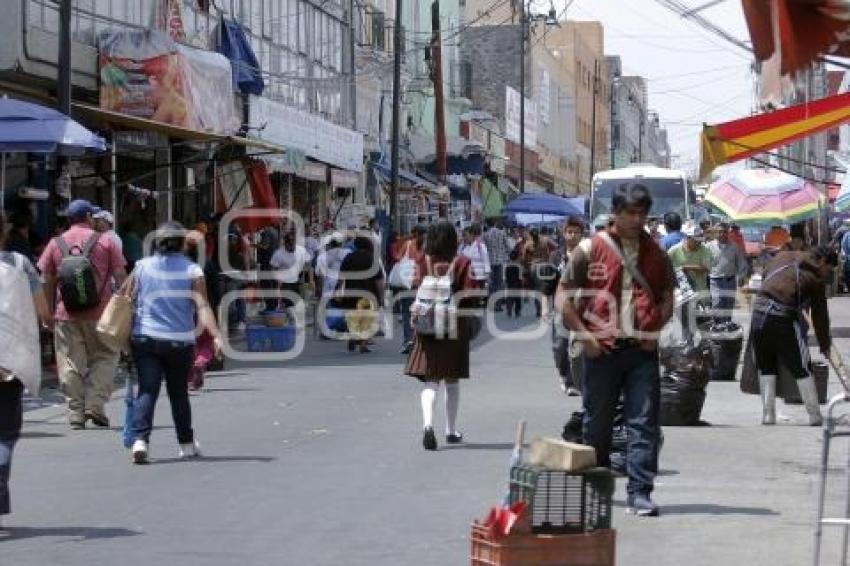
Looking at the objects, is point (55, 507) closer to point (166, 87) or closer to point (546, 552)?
point (546, 552)

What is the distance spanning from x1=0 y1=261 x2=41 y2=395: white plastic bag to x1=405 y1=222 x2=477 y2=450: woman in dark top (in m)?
3.95

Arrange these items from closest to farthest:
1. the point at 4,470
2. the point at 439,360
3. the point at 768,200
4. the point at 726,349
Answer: the point at 4,470
the point at 439,360
the point at 726,349
the point at 768,200

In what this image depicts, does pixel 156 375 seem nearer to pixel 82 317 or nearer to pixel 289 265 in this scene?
pixel 82 317

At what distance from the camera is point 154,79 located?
928 inches

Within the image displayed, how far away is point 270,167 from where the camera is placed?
32031 millimetres

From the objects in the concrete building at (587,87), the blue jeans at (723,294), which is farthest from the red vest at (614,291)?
the concrete building at (587,87)

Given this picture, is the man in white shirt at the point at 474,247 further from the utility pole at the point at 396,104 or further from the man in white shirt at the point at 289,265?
the utility pole at the point at 396,104

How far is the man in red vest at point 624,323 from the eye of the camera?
954 cm

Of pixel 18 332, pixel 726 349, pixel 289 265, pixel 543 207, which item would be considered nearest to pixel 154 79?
pixel 289 265

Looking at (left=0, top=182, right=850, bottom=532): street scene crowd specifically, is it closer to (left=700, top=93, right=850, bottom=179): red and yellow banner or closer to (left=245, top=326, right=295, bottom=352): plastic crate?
(left=245, top=326, right=295, bottom=352): plastic crate

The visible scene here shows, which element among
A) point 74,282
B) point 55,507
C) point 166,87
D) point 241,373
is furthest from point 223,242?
point 55,507

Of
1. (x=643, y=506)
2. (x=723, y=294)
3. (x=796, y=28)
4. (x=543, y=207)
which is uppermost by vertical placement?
(x=543, y=207)

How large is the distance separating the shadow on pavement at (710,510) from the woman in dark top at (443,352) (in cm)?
294

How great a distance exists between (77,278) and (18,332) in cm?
484
